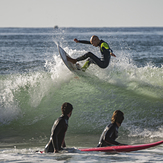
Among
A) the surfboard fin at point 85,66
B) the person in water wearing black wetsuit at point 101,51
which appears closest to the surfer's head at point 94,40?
the person in water wearing black wetsuit at point 101,51

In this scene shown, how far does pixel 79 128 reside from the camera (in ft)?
26.8

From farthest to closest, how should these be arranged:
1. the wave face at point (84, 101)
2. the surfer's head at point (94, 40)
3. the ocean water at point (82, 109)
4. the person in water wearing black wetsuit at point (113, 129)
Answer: the surfer's head at point (94, 40) → the wave face at point (84, 101) → the ocean water at point (82, 109) → the person in water wearing black wetsuit at point (113, 129)

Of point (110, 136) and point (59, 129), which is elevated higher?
point (59, 129)

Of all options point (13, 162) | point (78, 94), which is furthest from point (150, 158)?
point (78, 94)

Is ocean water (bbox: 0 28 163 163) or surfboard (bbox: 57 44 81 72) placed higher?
surfboard (bbox: 57 44 81 72)

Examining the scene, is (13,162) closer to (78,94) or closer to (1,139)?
(1,139)

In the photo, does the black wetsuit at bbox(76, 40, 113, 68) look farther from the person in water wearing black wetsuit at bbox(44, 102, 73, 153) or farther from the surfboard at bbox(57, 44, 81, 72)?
the person in water wearing black wetsuit at bbox(44, 102, 73, 153)

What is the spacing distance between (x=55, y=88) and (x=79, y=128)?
9.59 feet

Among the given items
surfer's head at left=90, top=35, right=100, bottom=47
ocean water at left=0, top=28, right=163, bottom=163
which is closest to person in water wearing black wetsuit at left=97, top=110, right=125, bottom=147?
ocean water at left=0, top=28, right=163, bottom=163

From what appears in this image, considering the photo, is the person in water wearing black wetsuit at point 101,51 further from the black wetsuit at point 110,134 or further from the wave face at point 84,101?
the black wetsuit at point 110,134

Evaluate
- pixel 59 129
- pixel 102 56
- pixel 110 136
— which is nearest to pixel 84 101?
pixel 102 56

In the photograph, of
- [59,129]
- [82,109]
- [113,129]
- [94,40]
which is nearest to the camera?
[59,129]

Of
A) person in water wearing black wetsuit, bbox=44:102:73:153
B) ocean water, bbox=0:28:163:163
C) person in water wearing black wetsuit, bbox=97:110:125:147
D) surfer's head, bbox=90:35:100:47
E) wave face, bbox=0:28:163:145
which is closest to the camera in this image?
person in water wearing black wetsuit, bbox=44:102:73:153

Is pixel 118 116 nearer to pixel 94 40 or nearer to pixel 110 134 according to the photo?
pixel 110 134
